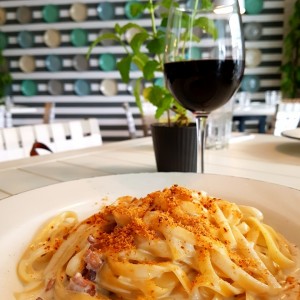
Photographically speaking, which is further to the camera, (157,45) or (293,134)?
(293,134)

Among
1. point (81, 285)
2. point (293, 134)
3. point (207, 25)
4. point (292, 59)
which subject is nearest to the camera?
point (81, 285)

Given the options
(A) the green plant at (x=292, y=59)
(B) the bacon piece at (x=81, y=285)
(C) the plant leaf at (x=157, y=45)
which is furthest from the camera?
(A) the green plant at (x=292, y=59)

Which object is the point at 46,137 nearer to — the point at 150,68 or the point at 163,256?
the point at 150,68

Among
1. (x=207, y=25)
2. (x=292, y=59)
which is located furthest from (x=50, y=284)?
(x=292, y=59)

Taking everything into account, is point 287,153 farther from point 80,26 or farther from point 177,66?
point 80,26

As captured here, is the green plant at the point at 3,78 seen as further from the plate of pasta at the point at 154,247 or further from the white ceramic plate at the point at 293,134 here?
the plate of pasta at the point at 154,247

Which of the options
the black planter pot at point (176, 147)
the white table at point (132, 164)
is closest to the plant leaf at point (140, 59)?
the black planter pot at point (176, 147)

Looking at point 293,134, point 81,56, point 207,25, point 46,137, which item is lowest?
point 46,137
